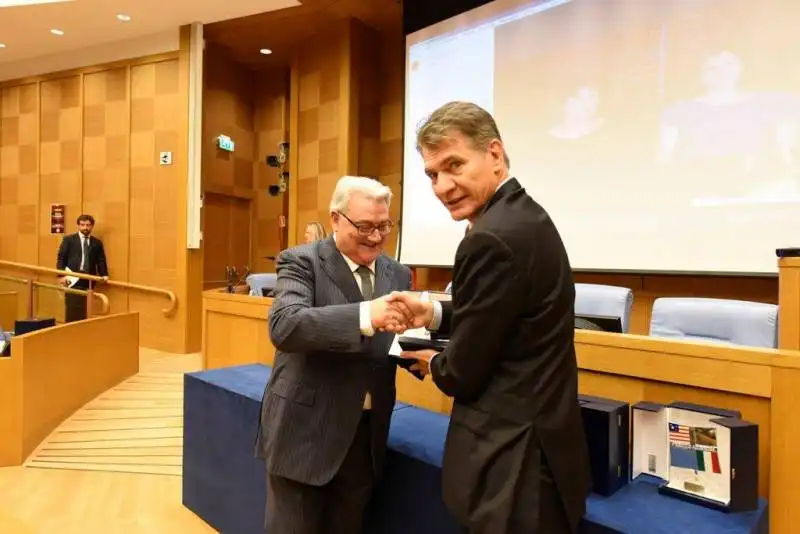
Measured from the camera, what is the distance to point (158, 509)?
8.71 feet

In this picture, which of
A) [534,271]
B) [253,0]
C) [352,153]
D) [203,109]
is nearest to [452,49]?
[352,153]

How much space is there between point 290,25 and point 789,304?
5810 millimetres

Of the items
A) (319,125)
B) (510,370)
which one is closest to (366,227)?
(510,370)

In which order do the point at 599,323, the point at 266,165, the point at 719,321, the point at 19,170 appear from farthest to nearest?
the point at 19,170 → the point at 266,165 → the point at 719,321 → the point at 599,323

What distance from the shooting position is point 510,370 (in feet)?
3.06

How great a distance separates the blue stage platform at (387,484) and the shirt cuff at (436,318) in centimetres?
43

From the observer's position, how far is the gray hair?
4.31ft

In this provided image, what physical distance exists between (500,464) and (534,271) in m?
0.33

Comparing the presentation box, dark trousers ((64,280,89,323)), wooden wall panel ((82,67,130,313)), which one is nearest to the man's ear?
the presentation box

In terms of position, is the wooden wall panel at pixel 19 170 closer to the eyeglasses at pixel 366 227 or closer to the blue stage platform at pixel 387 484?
the blue stage platform at pixel 387 484

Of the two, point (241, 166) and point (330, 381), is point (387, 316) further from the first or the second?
point (241, 166)

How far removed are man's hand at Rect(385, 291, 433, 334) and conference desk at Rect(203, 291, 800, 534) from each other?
0.65 meters

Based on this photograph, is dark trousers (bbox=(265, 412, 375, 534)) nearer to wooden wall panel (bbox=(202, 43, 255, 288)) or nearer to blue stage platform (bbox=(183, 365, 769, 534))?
blue stage platform (bbox=(183, 365, 769, 534))

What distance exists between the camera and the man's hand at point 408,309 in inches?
45.9
